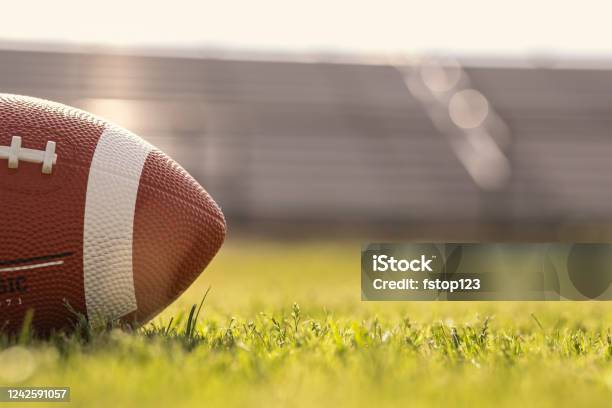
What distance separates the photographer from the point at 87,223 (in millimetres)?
2016

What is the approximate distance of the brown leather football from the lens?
197 cm

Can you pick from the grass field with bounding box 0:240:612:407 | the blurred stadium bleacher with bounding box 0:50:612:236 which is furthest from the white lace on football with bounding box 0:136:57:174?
the blurred stadium bleacher with bounding box 0:50:612:236

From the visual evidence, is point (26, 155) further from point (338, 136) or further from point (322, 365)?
point (338, 136)

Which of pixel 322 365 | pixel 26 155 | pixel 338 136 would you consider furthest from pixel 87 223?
pixel 338 136

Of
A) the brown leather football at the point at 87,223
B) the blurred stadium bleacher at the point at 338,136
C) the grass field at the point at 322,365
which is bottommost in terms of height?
the grass field at the point at 322,365

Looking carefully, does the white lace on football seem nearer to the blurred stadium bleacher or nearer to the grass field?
the grass field

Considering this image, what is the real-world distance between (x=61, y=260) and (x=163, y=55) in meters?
17.4

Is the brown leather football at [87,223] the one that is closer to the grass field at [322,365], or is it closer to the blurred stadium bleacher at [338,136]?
the grass field at [322,365]

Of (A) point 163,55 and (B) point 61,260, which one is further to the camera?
(A) point 163,55

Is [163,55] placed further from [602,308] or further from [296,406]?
[296,406]

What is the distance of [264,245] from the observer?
35.5 ft

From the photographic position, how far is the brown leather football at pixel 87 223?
6.46 feet

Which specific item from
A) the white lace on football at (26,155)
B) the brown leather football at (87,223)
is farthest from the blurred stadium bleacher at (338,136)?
the white lace on football at (26,155)

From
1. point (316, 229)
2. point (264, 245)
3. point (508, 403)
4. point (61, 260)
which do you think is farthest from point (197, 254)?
point (316, 229)
